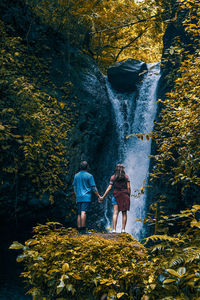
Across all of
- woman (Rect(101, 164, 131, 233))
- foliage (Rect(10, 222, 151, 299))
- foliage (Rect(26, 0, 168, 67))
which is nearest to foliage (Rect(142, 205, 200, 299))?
foliage (Rect(10, 222, 151, 299))

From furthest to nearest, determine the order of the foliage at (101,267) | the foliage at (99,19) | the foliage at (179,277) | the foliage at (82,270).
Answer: the foliage at (99,19) < the foliage at (82,270) < the foliage at (101,267) < the foliage at (179,277)

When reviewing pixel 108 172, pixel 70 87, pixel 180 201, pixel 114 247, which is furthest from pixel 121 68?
pixel 114 247

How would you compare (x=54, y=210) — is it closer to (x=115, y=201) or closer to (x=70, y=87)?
(x=115, y=201)

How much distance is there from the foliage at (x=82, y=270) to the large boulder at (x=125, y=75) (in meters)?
12.3

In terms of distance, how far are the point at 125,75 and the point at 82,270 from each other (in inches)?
500

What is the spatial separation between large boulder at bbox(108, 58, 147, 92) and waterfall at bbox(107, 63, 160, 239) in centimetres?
37

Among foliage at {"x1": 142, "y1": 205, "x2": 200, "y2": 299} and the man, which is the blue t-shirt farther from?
foliage at {"x1": 142, "y1": 205, "x2": 200, "y2": 299}

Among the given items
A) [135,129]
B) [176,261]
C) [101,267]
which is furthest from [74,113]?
[176,261]

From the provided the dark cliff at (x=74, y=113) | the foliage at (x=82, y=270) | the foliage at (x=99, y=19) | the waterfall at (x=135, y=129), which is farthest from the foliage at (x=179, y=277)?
the waterfall at (x=135, y=129)

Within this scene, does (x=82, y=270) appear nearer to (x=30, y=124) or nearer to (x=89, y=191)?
(x=89, y=191)

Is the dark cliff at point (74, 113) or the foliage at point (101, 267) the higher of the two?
the dark cliff at point (74, 113)

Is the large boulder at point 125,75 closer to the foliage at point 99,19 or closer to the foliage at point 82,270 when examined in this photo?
the foliage at point 99,19

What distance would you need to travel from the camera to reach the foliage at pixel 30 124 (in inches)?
275

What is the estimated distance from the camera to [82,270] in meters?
2.69
